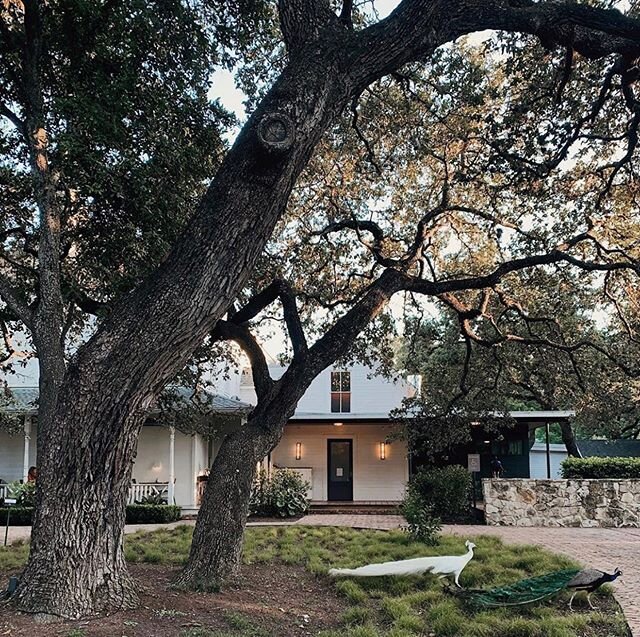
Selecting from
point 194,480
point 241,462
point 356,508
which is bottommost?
point 356,508

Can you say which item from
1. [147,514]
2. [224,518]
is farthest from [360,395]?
[224,518]

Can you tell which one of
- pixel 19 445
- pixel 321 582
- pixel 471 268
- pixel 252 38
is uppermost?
pixel 252 38

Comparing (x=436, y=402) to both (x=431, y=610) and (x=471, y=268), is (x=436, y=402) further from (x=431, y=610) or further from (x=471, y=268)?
(x=431, y=610)

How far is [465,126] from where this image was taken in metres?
9.30

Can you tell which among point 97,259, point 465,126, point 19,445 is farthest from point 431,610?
point 19,445

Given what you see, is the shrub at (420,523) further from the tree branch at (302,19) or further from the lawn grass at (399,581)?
the tree branch at (302,19)

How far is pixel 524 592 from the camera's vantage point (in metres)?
6.12

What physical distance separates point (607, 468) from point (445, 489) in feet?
13.2

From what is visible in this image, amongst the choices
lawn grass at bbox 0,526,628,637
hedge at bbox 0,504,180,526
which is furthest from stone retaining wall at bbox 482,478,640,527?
hedge at bbox 0,504,180,526

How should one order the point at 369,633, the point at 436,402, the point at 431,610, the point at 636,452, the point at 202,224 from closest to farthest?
the point at 202,224, the point at 369,633, the point at 431,610, the point at 436,402, the point at 636,452

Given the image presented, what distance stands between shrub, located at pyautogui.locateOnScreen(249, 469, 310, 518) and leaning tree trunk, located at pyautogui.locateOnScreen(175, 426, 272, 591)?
787cm

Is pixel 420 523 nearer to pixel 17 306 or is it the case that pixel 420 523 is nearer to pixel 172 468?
pixel 17 306

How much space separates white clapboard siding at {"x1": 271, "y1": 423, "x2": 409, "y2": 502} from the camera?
1972 centimetres

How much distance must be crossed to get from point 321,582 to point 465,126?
6636mm
